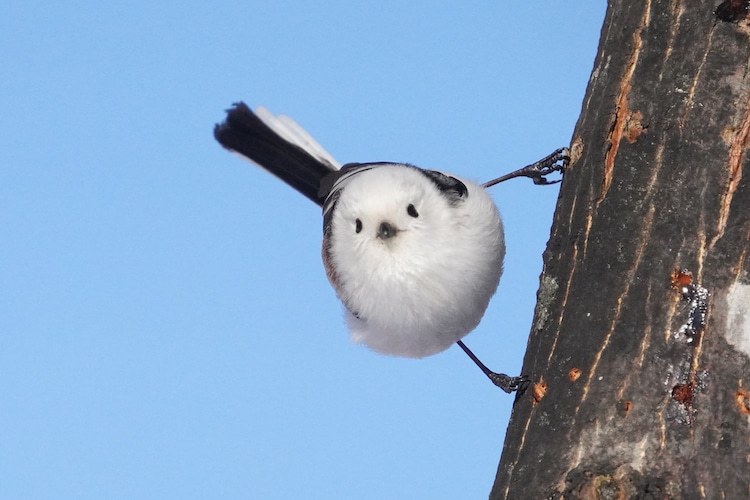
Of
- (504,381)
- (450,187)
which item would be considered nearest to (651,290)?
(504,381)

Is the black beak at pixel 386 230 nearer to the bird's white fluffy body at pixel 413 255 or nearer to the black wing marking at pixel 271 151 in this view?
the bird's white fluffy body at pixel 413 255

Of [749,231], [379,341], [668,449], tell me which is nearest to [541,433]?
[668,449]

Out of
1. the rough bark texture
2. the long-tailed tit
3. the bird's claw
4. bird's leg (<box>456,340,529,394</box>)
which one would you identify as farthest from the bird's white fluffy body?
the rough bark texture

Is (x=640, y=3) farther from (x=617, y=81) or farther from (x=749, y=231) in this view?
(x=749, y=231)

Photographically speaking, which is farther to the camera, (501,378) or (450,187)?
(450,187)

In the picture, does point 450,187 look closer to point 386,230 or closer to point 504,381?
point 386,230
